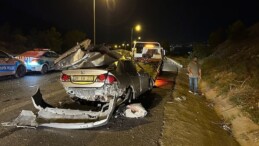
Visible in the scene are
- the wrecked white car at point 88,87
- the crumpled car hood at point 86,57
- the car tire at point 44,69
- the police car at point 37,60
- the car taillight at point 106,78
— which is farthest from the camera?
the car tire at point 44,69

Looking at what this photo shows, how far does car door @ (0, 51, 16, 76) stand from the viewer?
1634 centimetres

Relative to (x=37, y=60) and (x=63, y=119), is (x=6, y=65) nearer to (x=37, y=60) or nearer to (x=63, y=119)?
(x=37, y=60)

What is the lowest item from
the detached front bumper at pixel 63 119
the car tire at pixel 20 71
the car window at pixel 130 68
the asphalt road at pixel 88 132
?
the asphalt road at pixel 88 132

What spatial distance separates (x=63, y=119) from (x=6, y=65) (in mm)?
10116

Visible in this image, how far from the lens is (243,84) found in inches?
595

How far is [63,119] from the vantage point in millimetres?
7840

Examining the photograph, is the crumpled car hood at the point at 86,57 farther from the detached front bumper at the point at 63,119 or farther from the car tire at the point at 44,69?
the car tire at the point at 44,69

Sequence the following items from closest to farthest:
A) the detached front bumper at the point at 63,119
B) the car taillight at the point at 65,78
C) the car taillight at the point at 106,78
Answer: the detached front bumper at the point at 63,119
the car taillight at the point at 106,78
the car taillight at the point at 65,78

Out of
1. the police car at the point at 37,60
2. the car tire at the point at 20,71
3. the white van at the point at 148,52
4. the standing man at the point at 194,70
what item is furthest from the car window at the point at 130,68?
→ the white van at the point at 148,52

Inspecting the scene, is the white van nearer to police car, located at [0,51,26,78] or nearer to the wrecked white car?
police car, located at [0,51,26,78]

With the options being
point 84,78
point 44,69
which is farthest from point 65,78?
point 44,69

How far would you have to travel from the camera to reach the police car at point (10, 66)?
16406 mm

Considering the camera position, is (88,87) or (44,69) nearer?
(88,87)

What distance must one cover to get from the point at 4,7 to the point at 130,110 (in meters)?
144
